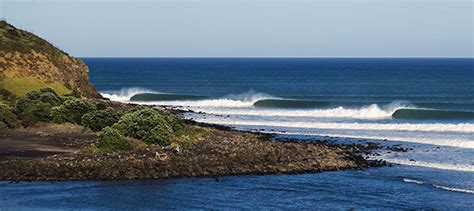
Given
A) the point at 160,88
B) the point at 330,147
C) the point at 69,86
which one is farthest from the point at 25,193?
the point at 160,88

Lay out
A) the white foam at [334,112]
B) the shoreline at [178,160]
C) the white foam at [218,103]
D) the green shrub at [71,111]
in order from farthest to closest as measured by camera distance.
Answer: the white foam at [218,103] → the white foam at [334,112] → the green shrub at [71,111] → the shoreline at [178,160]

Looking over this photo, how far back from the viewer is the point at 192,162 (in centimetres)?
3856

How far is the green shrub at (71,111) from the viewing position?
164ft

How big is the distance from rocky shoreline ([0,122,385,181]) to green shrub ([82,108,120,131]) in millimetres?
6597

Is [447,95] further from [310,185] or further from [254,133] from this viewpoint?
[310,185]

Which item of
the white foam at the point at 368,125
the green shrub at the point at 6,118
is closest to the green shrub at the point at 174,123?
the green shrub at the point at 6,118

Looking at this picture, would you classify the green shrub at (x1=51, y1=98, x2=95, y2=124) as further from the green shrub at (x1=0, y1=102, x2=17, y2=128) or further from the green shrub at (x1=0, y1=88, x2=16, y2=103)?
the green shrub at (x1=0, y1=88, x2=16, y2=103)

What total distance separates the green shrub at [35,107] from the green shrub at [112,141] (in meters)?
10.6

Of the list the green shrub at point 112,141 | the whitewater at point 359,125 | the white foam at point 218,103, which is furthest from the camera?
the white foam at point 218,103

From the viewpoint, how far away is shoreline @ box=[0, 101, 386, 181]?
35.9m

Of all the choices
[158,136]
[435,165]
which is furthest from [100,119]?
[435,165]

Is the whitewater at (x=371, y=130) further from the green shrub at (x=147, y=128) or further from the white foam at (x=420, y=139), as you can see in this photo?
the green shrub at (x=147, y=128)

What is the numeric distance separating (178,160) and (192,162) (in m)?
0.76

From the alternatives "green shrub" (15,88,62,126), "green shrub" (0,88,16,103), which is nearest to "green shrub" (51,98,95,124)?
"green shrub" (15,88,62,126)
